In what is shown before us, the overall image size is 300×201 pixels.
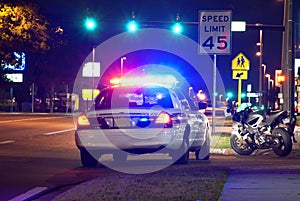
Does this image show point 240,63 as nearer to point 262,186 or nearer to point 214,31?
point 214,31

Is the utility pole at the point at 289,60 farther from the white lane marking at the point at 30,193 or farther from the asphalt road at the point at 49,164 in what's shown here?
the white lane marking at the point at 30,193

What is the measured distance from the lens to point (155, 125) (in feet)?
44.0

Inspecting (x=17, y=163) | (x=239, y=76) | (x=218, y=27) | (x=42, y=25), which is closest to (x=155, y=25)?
(x=239, y=76)

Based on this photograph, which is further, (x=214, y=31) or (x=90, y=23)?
(x=90, y=23)

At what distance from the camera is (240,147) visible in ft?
58.3

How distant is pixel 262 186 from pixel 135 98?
14.5ft

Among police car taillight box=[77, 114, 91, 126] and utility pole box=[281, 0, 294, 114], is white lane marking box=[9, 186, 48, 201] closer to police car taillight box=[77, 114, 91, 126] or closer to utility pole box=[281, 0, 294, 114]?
police car taillight box=[77, 114, 91, 126]

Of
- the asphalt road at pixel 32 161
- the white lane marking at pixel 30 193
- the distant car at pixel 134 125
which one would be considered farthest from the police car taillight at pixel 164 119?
the white lane marking at pixel 30 193

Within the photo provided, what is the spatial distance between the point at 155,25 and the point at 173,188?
52.0 feet

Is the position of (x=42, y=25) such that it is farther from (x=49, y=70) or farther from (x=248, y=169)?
(x=248, y=169)

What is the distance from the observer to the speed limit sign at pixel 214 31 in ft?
65.4

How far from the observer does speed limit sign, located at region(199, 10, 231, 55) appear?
19.9 metres

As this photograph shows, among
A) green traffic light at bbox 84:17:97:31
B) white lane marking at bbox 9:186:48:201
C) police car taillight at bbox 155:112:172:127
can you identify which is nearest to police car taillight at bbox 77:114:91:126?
police car taillight at bbox 155:112:172:127

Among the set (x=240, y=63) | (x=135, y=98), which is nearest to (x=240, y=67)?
(x=240, y=63)
